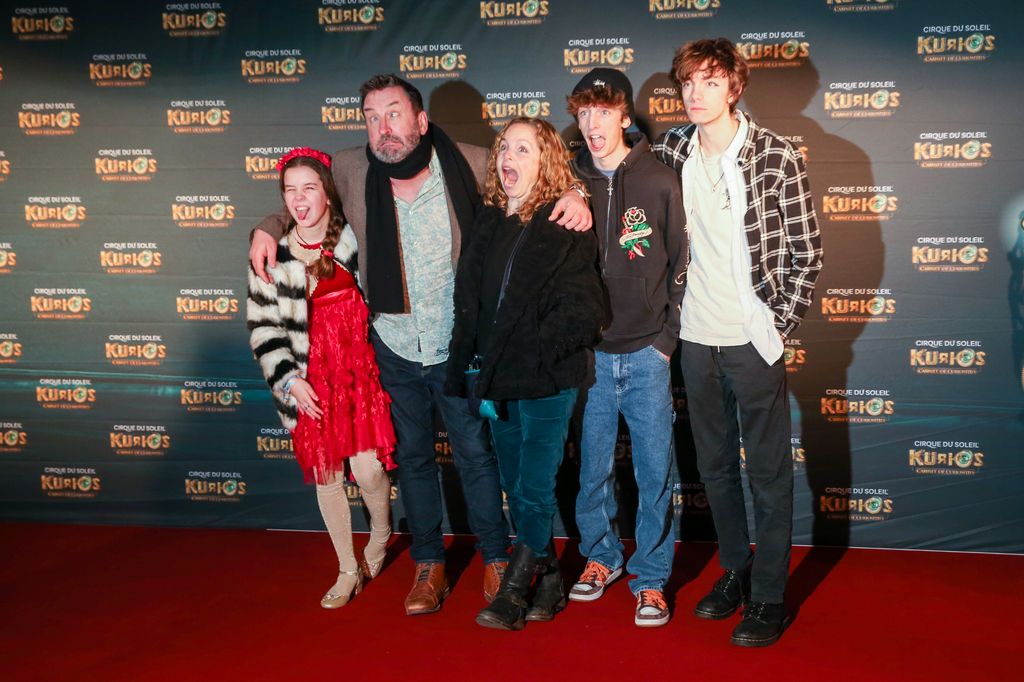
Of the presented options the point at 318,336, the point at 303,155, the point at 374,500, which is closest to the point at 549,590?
the point at 374,500

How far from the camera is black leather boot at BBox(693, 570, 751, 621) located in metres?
3.19

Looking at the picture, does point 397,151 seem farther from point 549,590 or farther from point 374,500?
point 549,590

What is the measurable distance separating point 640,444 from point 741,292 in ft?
2.18

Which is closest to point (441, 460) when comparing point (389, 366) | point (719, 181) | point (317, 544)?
point (317, 544)

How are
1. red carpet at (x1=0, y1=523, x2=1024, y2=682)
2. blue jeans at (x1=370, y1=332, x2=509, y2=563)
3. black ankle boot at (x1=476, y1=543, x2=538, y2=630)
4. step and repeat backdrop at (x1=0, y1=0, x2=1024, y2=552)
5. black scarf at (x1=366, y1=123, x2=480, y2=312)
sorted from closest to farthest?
red carpet at (x1=0, y1=523, x2=1024, y2=682) < black ankle boot at (x1=476, y1=543, x2=538, y2=630) < black scarf at (x1=366, y1=123, x2=480, y2=312) < blue jeans at (x1=370, y1=332, x2=509, y2=563) < step and repeat backdrop at (x1=0, y1=0, x2=1024, y2=552)

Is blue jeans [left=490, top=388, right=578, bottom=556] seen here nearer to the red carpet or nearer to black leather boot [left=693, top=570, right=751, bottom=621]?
the red carpet

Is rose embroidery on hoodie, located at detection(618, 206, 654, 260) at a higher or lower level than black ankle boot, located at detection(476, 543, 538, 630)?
higher

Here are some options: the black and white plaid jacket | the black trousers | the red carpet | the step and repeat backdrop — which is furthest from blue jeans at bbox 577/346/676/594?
the step and repeat backdrop

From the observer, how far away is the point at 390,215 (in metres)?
3.25

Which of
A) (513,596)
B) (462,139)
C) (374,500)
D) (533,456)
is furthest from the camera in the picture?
(462,139)

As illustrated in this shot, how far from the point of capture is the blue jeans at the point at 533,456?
2.99 meters

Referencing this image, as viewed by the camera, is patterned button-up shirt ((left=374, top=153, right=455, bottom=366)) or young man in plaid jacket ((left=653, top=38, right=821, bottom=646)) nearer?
young man in plaid jacket ((left=653, top=38, right=821, bottom=646))

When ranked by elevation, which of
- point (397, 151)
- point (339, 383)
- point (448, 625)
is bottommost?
point (448, 625)

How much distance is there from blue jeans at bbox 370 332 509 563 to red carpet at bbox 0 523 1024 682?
270mm
